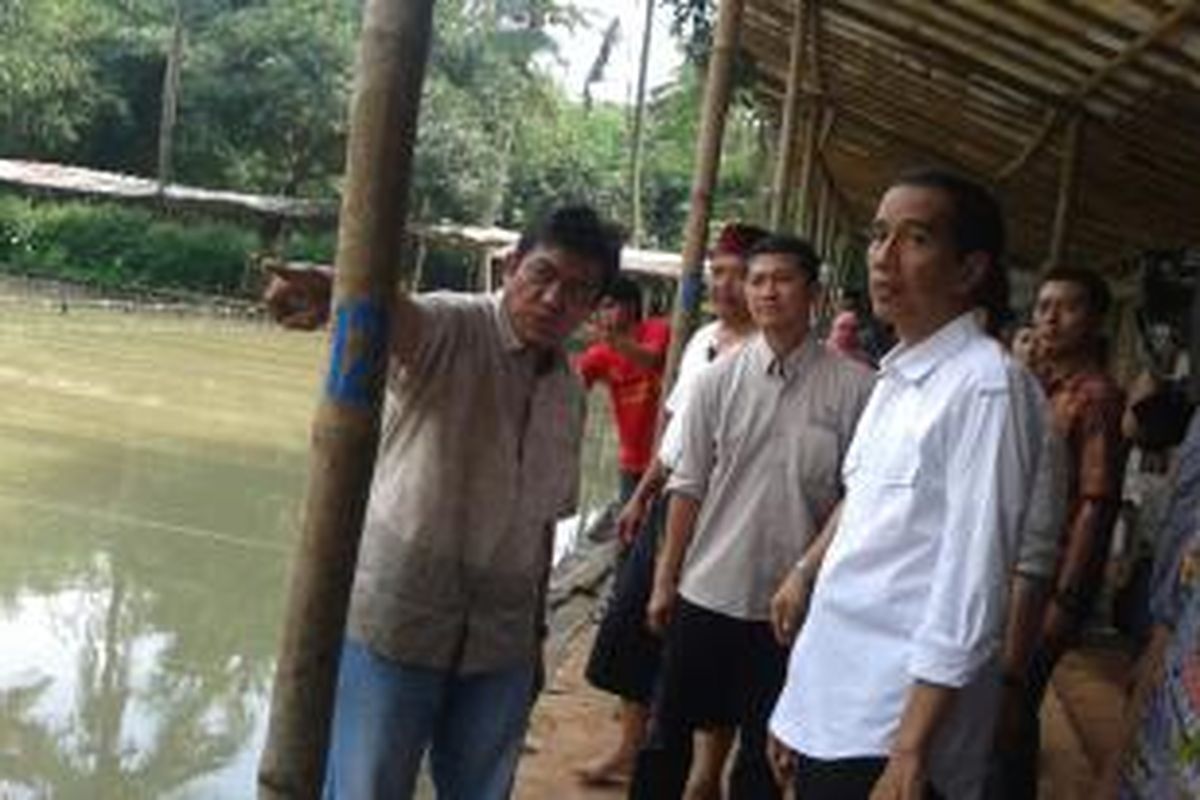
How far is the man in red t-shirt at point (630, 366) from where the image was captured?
271 inches

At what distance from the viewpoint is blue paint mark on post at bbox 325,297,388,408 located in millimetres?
1993

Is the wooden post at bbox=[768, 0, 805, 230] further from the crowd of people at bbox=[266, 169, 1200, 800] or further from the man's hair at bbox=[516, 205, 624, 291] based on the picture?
the man's hair at bbox=[516, 205, 624, 291]

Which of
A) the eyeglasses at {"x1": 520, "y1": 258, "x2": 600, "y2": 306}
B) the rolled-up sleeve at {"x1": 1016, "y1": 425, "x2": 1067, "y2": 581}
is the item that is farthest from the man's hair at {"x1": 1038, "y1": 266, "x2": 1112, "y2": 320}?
the eyeglasses at {"x1": 520, "y1": 258, "x2": 600, "y2": 306}

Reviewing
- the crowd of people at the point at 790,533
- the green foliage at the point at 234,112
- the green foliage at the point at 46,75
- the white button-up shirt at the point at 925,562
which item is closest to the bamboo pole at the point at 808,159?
the crowd of people at the point at 790,533

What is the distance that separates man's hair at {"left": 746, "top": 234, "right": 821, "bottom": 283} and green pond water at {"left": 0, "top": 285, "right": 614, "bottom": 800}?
2835 millimetres

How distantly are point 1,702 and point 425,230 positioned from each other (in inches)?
1036

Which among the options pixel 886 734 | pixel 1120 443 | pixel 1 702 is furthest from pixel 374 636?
pixel 1 702

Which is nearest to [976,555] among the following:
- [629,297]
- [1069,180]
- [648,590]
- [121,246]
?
[648,590]

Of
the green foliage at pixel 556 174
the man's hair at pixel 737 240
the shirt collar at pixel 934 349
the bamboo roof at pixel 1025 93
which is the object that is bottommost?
the shirt collar at pixel 934 349

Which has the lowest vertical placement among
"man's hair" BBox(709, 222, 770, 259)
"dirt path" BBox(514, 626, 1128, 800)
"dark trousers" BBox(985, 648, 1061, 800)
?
"dirt path" BBox(514, 626, 1128, 800)

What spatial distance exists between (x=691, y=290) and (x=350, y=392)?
12.5 feet

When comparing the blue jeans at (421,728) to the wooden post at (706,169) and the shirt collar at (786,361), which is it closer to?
the shirt collar at (786,361)

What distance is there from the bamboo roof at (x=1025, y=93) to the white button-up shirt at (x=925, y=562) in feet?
10.5

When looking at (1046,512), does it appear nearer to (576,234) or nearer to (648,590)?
(576,234)
